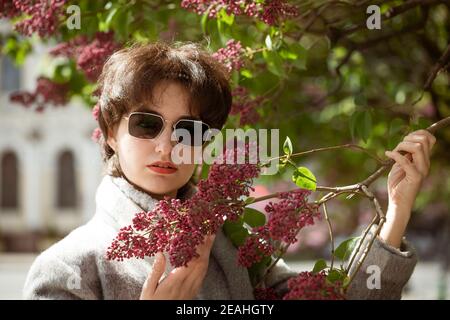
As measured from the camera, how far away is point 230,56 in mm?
2166

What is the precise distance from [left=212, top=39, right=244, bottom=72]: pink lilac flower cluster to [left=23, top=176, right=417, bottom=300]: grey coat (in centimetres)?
47

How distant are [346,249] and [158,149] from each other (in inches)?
22.5

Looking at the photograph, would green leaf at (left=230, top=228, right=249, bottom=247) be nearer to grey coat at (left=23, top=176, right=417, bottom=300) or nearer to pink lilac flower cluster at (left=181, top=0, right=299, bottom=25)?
grey coat at (left=23, top=176, right=417, bottom=300)

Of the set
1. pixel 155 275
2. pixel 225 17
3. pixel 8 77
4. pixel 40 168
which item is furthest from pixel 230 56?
pixel 8 77

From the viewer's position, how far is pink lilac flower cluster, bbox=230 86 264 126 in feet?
7.65

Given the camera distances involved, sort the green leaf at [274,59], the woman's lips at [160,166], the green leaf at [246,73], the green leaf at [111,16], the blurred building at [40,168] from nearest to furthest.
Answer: the woman's lips at [160,166] < the green leaf at [274,59] < the green leaf at [246,73] < the green leaf at [111,16] < the blurred building at [40,168]

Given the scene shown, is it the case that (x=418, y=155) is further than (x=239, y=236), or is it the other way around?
(x=239, y=236)

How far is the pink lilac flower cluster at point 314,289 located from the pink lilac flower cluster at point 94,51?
47.6 inches

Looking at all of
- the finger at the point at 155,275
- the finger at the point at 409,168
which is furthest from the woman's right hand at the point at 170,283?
the finger at the point at 409,168

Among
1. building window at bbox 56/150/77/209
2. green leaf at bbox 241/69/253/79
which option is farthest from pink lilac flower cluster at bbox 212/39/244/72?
building window at bbox 56/150/77/209

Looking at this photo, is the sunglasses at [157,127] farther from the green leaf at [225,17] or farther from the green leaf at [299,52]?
the green leaf at [299,52]

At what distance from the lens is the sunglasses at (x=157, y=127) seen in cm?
192

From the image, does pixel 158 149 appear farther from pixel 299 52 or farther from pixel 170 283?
pixel 299 52

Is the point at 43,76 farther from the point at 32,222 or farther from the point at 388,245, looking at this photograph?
the point at 32,222
